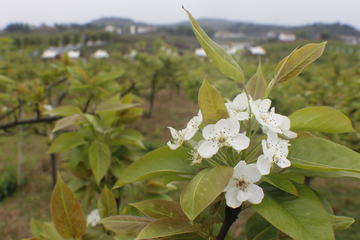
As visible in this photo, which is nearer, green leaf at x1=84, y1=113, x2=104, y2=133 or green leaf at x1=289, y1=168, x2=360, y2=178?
green leaf at x1=289, y1=168, x2=360, y2=178

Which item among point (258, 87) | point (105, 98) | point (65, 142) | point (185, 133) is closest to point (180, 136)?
point (185, 133)

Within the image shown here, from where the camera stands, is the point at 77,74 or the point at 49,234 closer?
the point at 49,234

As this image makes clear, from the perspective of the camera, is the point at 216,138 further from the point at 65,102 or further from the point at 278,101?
the point at 65,102

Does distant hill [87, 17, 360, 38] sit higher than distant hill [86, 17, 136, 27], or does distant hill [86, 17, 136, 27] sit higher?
distant hill [86, 17, 136, 27]

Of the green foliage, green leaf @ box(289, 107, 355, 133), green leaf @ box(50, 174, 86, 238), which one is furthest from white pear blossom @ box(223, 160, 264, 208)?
the green foliage

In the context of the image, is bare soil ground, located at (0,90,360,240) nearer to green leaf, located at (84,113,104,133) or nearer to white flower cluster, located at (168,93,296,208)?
green leaf, located at (84,113,104,133)

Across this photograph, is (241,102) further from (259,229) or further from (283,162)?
(259,229)

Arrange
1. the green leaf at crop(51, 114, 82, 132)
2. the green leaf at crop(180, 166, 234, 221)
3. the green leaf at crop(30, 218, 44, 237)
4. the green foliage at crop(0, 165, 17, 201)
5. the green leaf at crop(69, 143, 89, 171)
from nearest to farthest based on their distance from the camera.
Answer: the green leaf at crop(180, 166, 234, 221) → the green leaf at crop(51, 114, 82, 132) → the green leaf at crop(30, 218, 44, 237) → the green leaf at crop(69, 143, 89, 171) → the green foliage at crop(0, 165, 17, 201)
